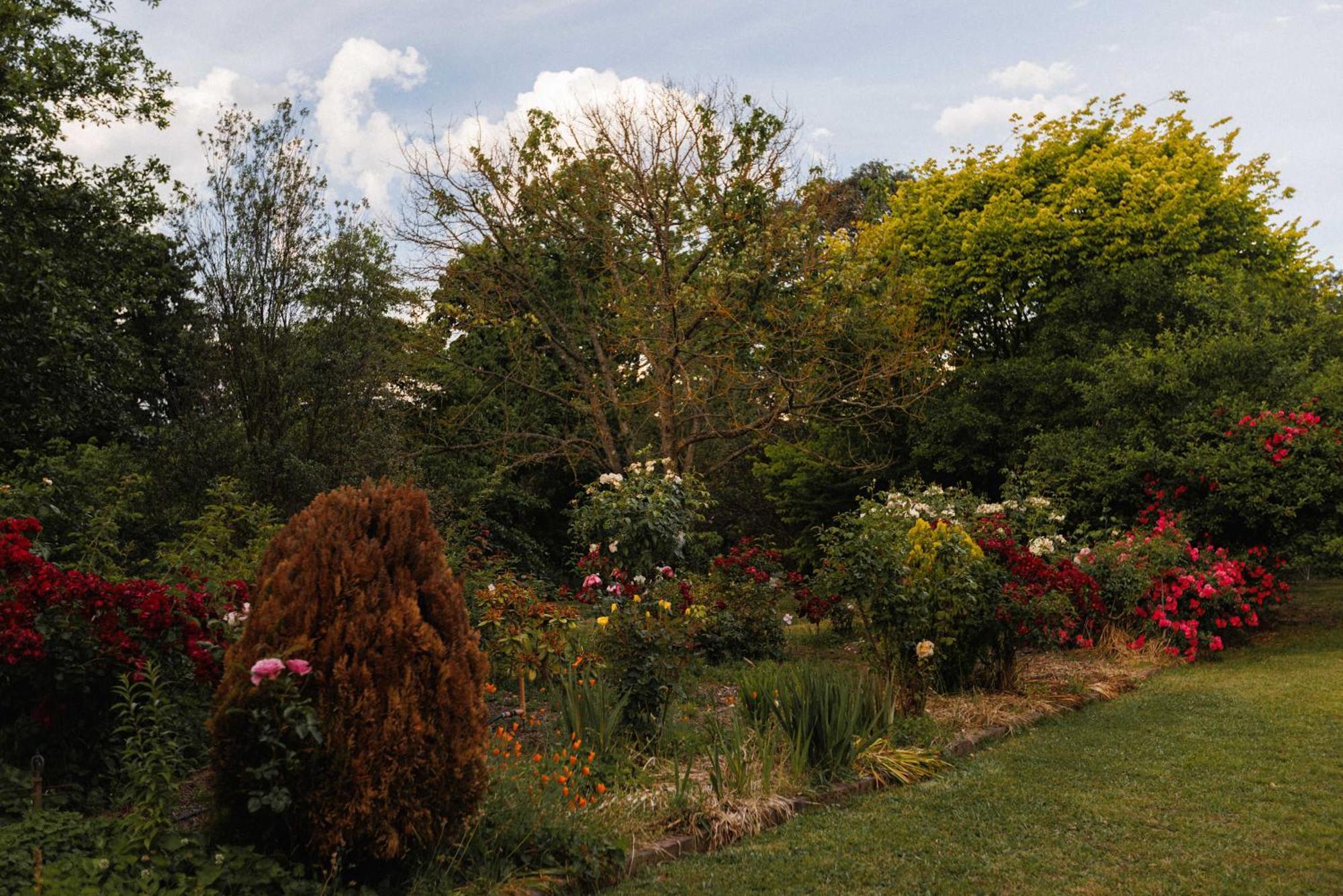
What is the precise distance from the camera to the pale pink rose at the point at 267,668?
3.09 m

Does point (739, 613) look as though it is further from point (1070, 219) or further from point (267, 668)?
point (1070, 219)

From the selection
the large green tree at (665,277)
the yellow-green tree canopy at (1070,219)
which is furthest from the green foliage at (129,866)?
the yellow-green tree canopy at (1070,219)

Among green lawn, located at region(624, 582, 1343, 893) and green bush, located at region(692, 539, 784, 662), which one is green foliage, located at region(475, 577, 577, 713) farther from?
green lawn, located at region(624, 582, 1343, 893)

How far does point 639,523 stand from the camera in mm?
9180

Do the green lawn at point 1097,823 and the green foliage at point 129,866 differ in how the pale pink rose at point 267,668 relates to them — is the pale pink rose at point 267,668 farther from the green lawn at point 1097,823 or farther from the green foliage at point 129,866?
the green lawn at point 1097,823

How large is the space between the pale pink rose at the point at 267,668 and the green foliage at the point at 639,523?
599 centimetres

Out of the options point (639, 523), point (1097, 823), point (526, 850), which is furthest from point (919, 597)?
point (526, 850)

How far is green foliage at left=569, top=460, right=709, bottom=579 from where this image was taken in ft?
30.2

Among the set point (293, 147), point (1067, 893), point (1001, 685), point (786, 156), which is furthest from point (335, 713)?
point (786, 156)

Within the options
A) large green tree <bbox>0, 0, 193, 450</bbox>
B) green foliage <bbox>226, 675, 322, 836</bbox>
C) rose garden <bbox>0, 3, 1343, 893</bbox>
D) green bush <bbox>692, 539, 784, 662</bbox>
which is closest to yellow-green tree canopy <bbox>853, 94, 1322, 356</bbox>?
rose garden <bbox>0, 3, 1343, 893</bbox>

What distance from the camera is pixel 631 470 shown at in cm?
1079

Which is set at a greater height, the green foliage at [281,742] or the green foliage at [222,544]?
the green foliage at [222,544]

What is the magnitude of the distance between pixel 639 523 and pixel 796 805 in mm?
4555

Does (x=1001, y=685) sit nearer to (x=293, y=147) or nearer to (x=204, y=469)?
(x=204, y=469)
